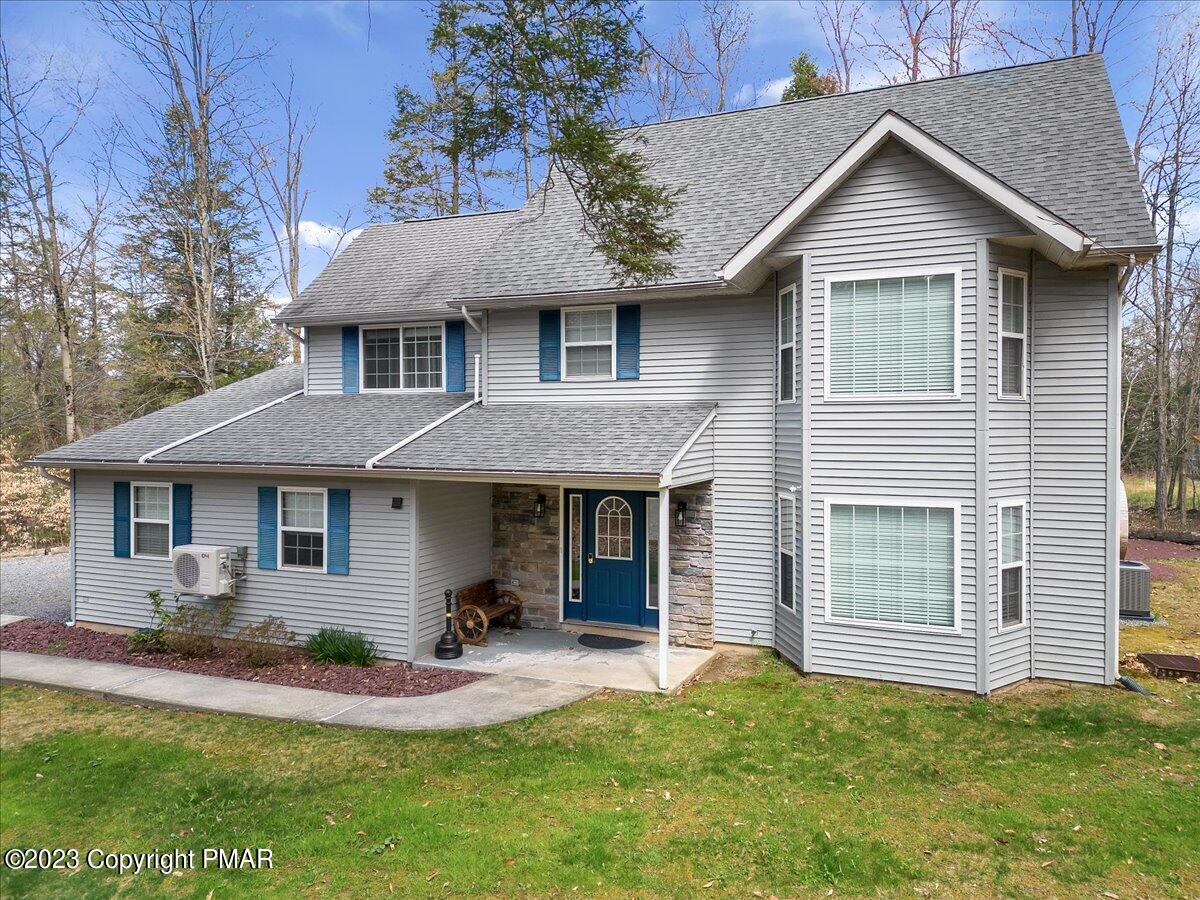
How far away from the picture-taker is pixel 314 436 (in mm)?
10953

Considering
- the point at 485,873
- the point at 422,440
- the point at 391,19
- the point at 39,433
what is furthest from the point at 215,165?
the point at 485,873

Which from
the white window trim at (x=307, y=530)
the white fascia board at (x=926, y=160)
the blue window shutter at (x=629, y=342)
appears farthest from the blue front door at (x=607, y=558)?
the white fascia board at (x=926, y=160)

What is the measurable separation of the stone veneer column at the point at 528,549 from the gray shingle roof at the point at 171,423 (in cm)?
537

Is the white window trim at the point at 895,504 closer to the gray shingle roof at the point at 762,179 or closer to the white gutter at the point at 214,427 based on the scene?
the gray shingle roof at the point at 762,179

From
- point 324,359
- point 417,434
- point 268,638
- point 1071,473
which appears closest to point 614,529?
point 417,434

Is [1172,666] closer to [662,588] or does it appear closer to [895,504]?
[895,504]

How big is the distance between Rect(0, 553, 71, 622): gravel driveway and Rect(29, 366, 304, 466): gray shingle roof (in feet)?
9.67

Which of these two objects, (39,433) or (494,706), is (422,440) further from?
(39,433)

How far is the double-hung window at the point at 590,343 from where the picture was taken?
11023mm

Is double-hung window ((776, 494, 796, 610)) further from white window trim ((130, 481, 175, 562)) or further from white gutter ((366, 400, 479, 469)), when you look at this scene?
white window trim ((130, 481, 175, 562))

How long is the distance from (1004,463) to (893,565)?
68.8 inches

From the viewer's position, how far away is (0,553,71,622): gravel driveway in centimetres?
1291

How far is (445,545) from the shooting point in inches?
410

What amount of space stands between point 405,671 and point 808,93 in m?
17.9
